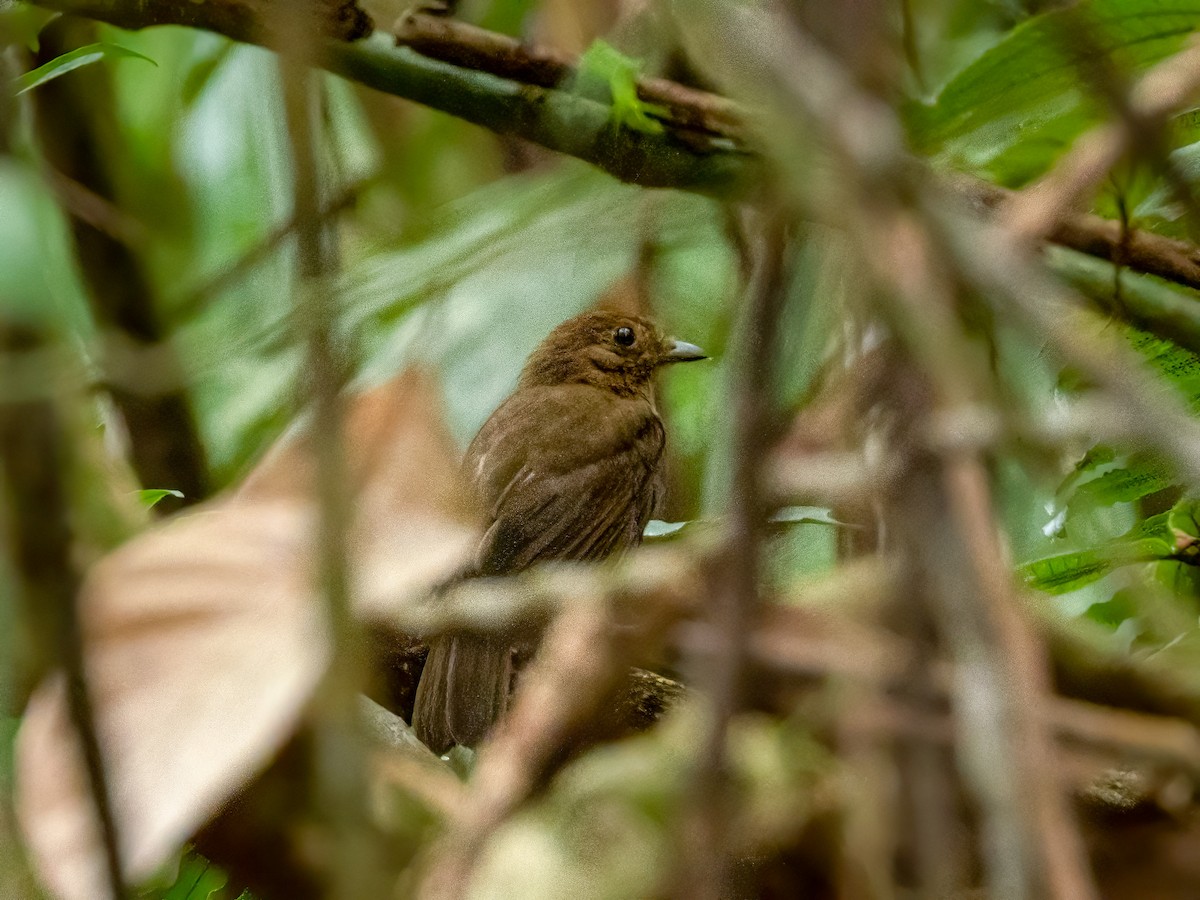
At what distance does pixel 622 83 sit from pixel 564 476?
4.68 feet

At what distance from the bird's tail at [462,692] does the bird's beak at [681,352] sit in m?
1.23

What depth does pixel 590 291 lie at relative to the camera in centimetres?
217

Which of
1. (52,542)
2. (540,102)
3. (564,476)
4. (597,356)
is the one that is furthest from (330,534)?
(597,356)

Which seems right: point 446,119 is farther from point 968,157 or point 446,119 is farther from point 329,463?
point 329,463

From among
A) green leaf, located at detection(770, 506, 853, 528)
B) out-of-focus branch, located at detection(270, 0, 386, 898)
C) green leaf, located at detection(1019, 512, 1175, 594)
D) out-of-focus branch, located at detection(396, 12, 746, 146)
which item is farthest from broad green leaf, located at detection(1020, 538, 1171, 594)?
out-of-focus branch, located at detection(270, 0, 386, 898)

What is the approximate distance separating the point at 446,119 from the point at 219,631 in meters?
1.69

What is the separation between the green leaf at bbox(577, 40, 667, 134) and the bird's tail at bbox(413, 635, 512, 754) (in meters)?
0.87

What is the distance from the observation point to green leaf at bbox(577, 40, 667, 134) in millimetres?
1988

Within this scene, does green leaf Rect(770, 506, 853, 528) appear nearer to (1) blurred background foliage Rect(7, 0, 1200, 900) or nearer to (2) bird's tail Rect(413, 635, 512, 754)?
(1) blurred background foliage Rect(7, 0, 1200, 900)

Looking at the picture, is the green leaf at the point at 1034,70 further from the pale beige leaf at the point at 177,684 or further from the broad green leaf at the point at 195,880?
the broad green leaf at the point at 195,880

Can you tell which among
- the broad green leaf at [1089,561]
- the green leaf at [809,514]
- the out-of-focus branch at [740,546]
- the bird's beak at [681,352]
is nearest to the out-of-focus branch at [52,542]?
Answer: the out-of-focus branch at [740,546]

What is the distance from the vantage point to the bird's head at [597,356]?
3801 millimetres

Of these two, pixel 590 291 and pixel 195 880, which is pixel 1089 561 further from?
pixel 195 880

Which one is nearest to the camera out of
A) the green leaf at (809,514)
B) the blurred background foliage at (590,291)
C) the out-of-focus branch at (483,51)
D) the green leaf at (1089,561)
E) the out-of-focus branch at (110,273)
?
the blurred background foliage at (590,291)
